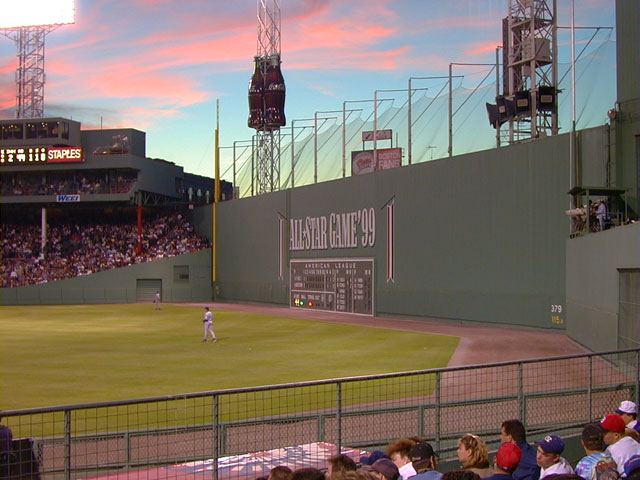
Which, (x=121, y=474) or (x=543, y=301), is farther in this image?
(x=543, y=301)

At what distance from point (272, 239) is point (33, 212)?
32650mm

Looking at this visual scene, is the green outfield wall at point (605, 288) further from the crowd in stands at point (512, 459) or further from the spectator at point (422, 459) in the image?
the spectator at point (422, 459)

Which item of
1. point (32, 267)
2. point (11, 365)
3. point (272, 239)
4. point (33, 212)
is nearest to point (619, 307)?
point (11, 365)

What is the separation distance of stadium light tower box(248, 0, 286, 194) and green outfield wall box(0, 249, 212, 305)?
10.9 meters

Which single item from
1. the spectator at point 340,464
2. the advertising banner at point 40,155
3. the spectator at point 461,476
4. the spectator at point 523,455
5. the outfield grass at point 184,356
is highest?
the advertising banner at point 40,155

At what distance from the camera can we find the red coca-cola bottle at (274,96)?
60.6 metres

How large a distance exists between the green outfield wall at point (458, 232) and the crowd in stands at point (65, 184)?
21659 mm

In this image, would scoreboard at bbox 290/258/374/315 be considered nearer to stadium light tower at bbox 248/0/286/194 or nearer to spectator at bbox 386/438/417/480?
stadium light tower at bbox 248/0/286/194

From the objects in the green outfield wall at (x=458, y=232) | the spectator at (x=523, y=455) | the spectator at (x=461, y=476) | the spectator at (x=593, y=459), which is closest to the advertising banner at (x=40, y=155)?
the green outfield wall at (x=458, y=232)

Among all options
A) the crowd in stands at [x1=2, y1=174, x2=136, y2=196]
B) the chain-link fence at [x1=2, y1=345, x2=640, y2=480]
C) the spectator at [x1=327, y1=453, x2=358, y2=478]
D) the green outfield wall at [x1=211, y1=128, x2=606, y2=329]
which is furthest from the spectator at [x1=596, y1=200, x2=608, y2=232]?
the crowd in stands at [x1=2, y1=174, x2=136, y2=196]

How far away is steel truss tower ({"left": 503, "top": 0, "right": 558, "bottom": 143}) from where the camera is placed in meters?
35.3

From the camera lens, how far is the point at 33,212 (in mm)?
76938

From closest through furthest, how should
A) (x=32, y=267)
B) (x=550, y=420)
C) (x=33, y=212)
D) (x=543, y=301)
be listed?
(x=550, y=420) < (x=543, y=301) < (x=32, y=267) < (x=33, y=212)

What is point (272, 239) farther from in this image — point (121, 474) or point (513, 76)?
point (121, 474)
